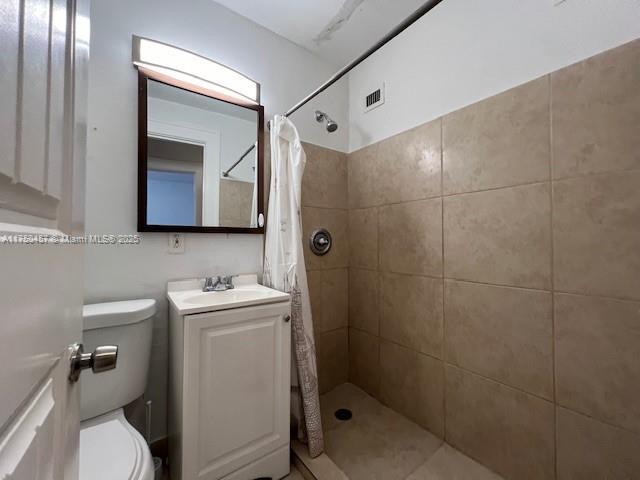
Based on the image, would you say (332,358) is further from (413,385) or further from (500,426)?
(500,426)

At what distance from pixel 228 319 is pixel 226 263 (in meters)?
0.49

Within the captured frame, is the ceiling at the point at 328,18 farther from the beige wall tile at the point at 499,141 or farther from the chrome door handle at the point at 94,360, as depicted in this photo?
the chrome door handle at the point at 94,360

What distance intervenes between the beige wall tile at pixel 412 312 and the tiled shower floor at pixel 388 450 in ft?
1.50

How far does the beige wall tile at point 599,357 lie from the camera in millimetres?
864

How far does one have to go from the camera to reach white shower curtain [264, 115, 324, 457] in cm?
→ 130

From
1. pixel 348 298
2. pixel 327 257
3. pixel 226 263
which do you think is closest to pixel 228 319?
pixel 226 263

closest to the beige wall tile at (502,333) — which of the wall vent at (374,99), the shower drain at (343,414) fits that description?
the shower drain at (343,414)

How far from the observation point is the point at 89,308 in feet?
3.40

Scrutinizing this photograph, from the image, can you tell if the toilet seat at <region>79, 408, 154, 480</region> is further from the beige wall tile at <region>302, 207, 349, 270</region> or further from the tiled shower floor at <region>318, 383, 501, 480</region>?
the beige wall tile at <region>302, 207, 349, 270</region>

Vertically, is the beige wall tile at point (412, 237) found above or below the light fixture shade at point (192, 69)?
below

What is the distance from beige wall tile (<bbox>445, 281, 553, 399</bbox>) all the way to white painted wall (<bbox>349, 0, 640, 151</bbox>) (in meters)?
0.95

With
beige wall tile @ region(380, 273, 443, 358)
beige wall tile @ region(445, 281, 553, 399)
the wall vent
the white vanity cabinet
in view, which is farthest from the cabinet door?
the wall vent

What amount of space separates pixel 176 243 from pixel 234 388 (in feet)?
2.49

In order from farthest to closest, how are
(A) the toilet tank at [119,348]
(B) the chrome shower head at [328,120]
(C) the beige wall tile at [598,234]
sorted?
(B) the chrome shower head at [328,120]
(A) the toilet tank at [119,348]
(C) the beige wall tile at [598,234]
